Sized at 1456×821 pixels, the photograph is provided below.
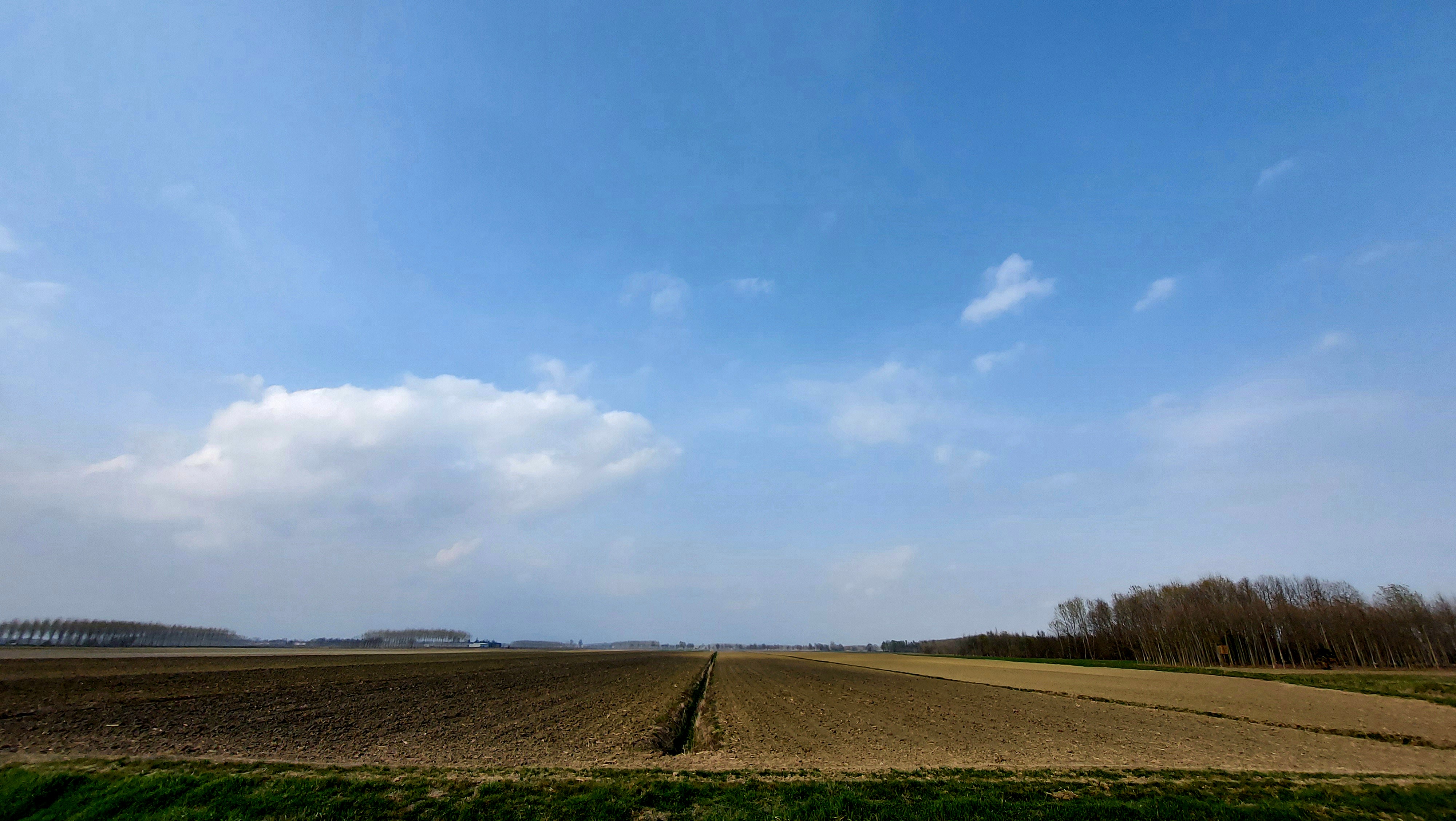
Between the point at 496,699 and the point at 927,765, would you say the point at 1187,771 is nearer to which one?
the point at 927,765

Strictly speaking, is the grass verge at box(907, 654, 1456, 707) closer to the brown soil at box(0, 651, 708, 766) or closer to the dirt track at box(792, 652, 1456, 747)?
the dirt track at box(792, 652, 1456, 747)

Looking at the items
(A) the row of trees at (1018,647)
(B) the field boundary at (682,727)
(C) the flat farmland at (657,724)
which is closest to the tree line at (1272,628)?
(A) the row of trees at (1018,647)

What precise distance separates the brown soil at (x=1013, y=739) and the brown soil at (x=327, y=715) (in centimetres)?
543

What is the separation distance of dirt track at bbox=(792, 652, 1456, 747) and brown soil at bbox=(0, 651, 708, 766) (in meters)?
33.6

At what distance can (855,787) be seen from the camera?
1495 centimetres

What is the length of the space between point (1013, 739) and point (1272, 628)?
11610 centimetres

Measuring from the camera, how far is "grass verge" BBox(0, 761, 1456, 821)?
500 inches

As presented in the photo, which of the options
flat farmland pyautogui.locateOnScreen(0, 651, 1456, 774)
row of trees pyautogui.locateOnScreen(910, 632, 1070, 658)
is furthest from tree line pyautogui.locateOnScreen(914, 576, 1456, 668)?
flat farmland pyautogui.locateOnScreen(0, 651, 1456, 774)

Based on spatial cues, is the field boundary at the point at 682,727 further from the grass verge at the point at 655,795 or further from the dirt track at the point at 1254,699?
the dirt track at the point at 1254,699

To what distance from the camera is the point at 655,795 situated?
552 inches

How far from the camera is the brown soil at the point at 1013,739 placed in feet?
63.0

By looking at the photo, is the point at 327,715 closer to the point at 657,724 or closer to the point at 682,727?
the point at 657,724

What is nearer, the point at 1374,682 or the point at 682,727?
the point at 682,727

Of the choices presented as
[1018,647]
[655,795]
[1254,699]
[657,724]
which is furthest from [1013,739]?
[1018,647]
